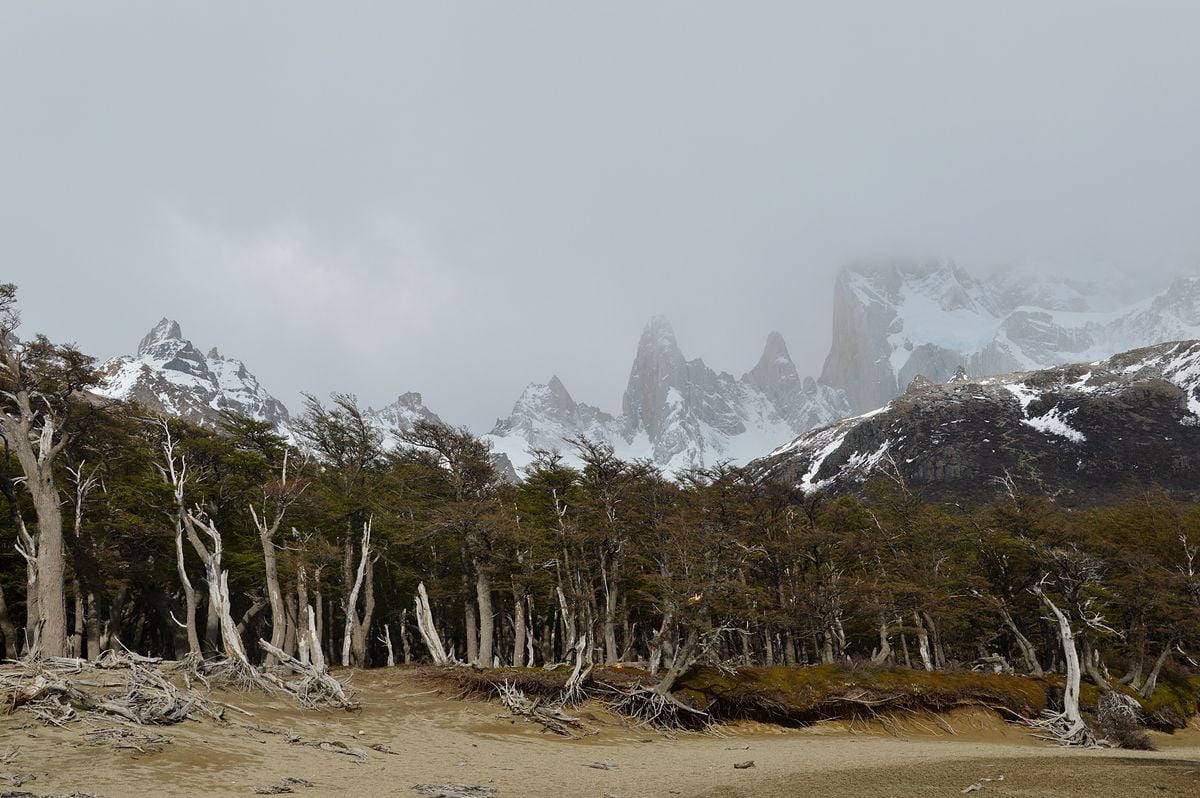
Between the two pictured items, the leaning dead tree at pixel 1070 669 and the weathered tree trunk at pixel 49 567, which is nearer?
the weathered tree trunk at pixel 49 567

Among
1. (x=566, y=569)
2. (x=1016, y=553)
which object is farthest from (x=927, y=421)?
(x=566, y=569)

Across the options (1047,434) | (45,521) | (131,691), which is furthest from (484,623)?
(1047,434)

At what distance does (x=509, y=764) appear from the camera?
15547 millimetres

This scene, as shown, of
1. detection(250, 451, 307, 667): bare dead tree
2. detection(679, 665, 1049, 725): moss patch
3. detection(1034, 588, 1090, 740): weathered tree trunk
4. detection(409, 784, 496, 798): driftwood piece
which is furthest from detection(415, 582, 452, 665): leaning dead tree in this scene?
detection(1034, 588, 1090, 740): weathered tree trunk

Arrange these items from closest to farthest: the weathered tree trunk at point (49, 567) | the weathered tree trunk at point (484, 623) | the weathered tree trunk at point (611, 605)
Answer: the weathered tree trunk at point (49, 567) → the weathered tree trunk at point (484, 623) → the weathered tree trunk at point (611, 605)

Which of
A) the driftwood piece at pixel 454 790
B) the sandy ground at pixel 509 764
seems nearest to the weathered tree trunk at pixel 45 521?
the sandy ground at pixel 509 764

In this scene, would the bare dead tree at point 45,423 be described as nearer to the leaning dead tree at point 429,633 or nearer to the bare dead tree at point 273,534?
the bare dead tree at point 273,534

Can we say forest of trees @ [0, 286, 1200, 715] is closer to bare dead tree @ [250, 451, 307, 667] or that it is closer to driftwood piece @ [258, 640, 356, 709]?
bare dead tree @ [250, 451, 307, 667]

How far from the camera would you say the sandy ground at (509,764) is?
11023 millimetres

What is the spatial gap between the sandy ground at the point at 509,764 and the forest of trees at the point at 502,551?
509cm

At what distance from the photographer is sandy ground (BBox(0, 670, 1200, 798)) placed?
11.0 meters

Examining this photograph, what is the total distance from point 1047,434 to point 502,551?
416ft

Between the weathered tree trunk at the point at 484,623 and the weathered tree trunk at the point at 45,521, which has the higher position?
the weathered tree trunk at the point at 45,521

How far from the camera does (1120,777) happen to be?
40.6 feet
